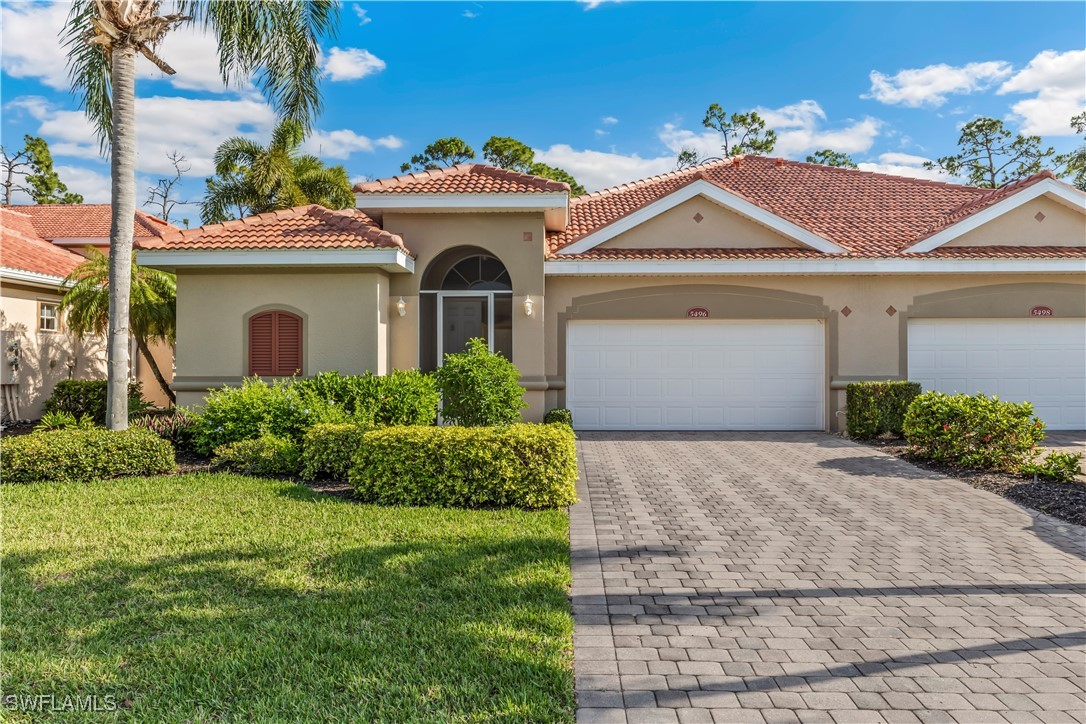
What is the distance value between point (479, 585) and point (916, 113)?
1836 cm

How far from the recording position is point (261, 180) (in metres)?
22.8

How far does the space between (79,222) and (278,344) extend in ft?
61.7

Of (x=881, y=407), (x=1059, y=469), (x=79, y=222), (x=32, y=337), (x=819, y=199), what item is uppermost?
(x=79, y=222)

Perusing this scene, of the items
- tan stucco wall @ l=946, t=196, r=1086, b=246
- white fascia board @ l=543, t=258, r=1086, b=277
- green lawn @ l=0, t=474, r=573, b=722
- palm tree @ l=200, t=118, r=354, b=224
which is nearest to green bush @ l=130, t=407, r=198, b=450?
green lawn @ l=0, t=474, r=573, b=722

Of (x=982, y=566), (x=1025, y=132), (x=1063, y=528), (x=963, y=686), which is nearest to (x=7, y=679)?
(x=963, y=686)

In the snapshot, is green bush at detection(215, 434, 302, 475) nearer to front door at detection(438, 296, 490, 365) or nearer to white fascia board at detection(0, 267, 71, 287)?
front door at detection(438, 296, 490, 365)

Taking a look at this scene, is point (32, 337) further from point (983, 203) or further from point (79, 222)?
point (983, 203)

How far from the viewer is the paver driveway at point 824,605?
339cm

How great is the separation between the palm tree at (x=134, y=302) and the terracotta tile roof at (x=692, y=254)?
889 centimetres

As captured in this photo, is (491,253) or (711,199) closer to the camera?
(491,253)

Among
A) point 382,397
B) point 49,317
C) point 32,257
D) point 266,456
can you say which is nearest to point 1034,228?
point 382,397

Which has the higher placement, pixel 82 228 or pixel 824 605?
pixel 82 228

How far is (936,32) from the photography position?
40.8 feet

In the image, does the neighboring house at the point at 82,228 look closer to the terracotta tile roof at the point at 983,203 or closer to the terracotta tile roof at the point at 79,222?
the terracotta tile roof at the point at 79,222
